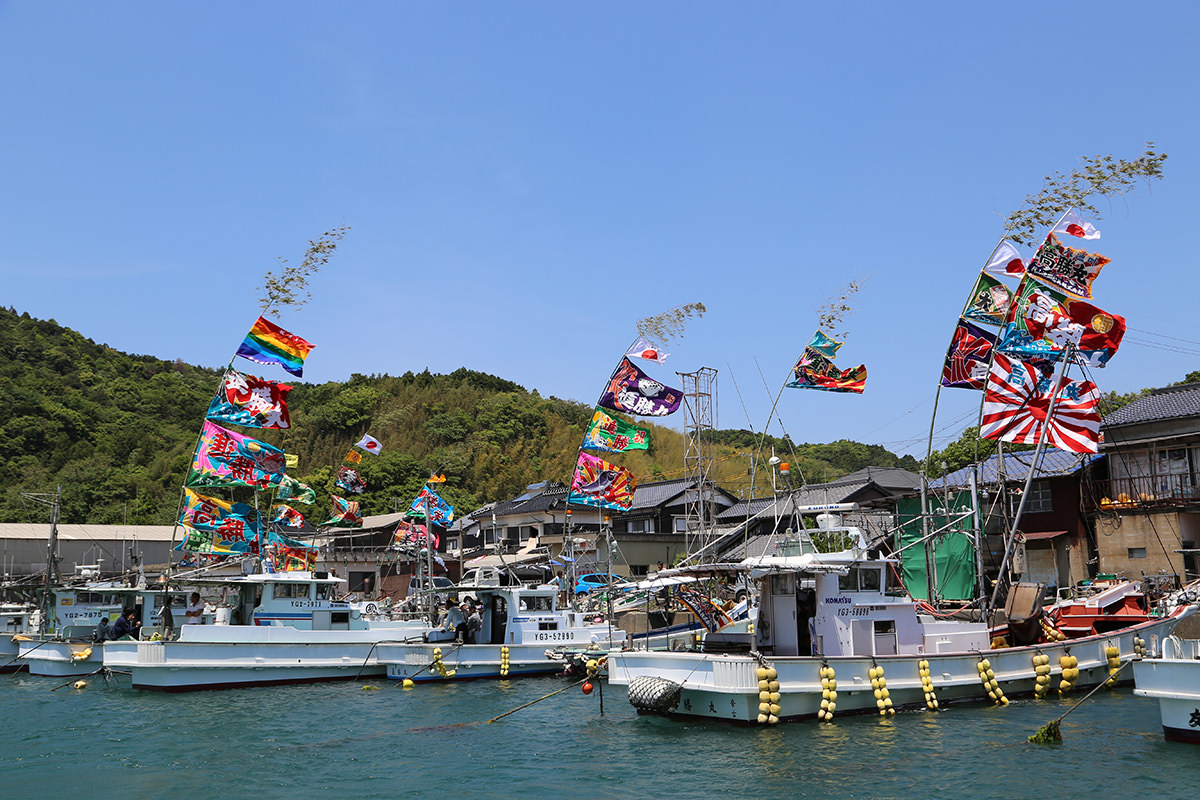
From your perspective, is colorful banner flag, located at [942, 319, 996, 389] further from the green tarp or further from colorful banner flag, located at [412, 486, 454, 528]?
colorful banner flag, located at [412, 486, 454, 528]

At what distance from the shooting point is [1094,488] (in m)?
40.3

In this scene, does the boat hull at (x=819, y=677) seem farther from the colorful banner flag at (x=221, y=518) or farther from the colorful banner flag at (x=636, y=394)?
the colorful banner flag at (x=221, y=518)

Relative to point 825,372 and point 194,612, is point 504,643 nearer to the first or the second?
point 194,612

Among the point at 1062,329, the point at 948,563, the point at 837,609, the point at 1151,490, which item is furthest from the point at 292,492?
the point at 1151,490

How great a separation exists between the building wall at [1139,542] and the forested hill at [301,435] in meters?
32.9

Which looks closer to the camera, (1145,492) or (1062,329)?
(1062,329)

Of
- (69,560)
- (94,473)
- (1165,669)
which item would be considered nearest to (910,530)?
(1165,669)

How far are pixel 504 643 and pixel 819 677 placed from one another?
14.5 m

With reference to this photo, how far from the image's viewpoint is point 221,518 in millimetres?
32188

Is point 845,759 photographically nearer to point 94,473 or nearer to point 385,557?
point 385,557

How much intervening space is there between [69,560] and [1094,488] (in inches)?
2273

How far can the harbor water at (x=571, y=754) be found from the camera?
16.7 m

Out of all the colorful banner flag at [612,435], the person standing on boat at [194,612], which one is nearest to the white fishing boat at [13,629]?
the person standing on boat at [194,612]

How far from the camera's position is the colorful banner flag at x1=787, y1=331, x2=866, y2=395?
2656cm
